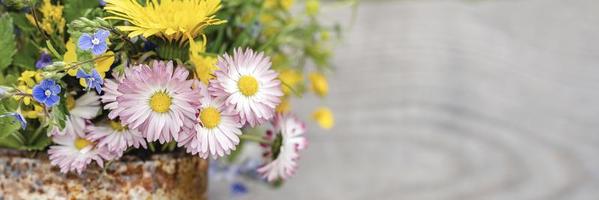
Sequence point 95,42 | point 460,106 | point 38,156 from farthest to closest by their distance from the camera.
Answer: point 460,106 → point 38,156 → point 95,42

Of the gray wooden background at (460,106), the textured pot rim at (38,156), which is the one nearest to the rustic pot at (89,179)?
the textured pot rim at (38,156)

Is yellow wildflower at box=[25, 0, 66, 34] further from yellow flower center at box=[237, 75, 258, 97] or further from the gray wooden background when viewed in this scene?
the gray wooden background

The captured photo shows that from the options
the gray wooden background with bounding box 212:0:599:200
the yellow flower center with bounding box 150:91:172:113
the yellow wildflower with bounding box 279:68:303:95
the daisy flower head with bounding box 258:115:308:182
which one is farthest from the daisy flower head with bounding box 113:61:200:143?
the gray wooden background with bounding box 212:0:599:200

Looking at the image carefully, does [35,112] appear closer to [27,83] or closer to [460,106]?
[27,83]

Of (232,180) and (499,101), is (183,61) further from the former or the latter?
(499,101)

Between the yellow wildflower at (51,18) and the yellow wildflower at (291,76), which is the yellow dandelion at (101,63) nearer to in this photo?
the yellow wildflower at (51,18)

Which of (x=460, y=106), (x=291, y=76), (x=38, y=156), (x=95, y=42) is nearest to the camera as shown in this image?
(x=95, y=42)

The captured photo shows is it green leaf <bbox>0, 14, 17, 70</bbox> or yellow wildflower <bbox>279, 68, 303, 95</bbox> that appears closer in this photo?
green leaf <bbox>0, 14, 17, 70</bbox>

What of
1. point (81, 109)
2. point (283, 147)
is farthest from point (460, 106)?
point (81, 109)
